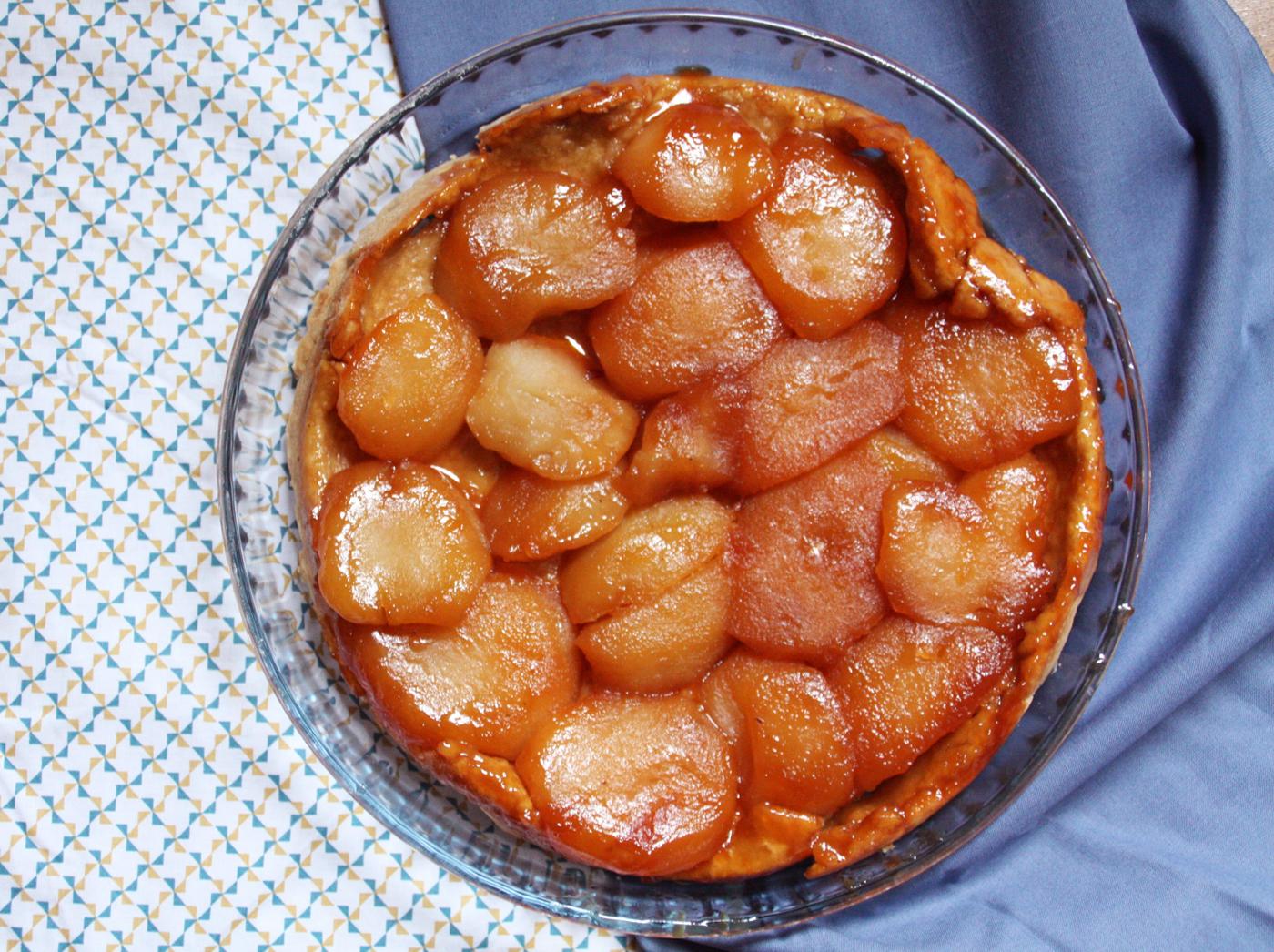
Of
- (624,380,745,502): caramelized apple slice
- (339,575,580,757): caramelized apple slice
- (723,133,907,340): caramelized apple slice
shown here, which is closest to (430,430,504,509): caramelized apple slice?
(339,575,580,757): caramelized apple slice

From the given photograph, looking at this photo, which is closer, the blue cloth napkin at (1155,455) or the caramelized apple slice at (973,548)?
the caramelized apple slice at (973,548)

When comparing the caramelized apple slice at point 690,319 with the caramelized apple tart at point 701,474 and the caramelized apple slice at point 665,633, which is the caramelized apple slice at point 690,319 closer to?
the caramelized apple tart at point 701,474

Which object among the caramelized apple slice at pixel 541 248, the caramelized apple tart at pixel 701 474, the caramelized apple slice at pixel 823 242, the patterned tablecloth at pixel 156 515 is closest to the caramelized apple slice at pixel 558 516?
the caramelized apple tart at pixel 701 474

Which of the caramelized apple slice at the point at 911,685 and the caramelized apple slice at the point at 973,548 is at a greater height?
the caramelized apple slice at the point at 973,548

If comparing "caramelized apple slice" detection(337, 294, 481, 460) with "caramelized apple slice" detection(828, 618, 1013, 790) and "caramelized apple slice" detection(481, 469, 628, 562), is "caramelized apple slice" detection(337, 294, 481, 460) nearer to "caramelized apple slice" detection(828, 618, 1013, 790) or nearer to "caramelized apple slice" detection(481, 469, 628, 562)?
"caramelized apple slice" detection(481, 469, 628, 562)

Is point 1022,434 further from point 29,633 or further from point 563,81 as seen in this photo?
point 29,633

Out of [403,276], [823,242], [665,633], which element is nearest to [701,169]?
[823,242]
